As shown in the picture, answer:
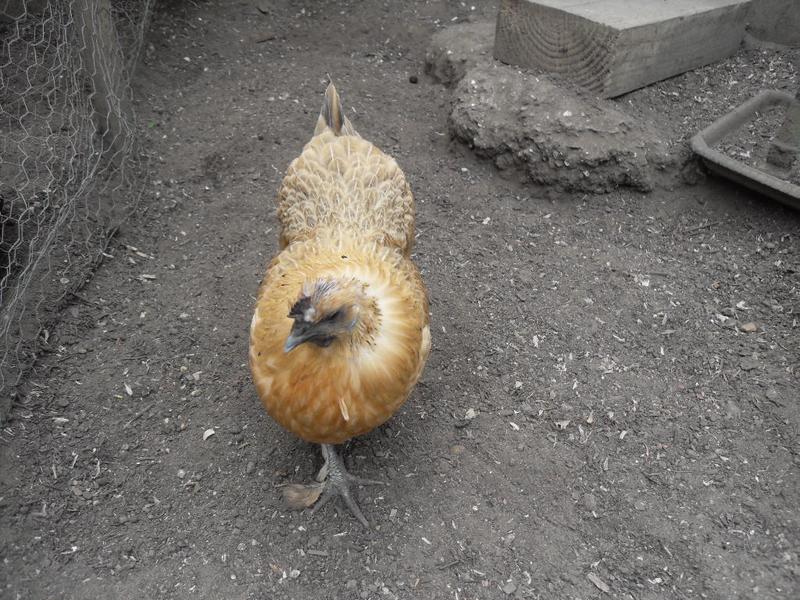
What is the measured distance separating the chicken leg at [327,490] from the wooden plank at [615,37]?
3.27 m

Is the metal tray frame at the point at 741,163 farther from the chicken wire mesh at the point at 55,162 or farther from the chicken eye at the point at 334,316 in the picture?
the chicken wire mesh at the point at 55,162

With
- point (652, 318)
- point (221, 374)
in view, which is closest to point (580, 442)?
point (652, 318)

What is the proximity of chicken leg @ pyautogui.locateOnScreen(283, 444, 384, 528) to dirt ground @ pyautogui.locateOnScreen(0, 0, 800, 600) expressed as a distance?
0.18 ft

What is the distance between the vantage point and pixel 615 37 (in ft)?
13.0

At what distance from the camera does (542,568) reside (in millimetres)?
2447

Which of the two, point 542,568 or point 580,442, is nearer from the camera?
point 542,568

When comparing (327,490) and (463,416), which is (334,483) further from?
(463,416)

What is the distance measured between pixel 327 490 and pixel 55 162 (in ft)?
8.87

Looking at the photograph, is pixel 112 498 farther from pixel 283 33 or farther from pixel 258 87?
pixel 283 33

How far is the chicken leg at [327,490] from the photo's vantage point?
2633 millimetres

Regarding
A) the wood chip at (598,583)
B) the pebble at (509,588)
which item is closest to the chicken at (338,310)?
the pebble at (509,588)

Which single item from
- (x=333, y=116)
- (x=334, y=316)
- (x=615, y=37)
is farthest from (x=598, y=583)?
(x=615, y=37)

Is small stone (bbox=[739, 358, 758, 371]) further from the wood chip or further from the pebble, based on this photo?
the pebble

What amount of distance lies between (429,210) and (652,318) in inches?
64.0
